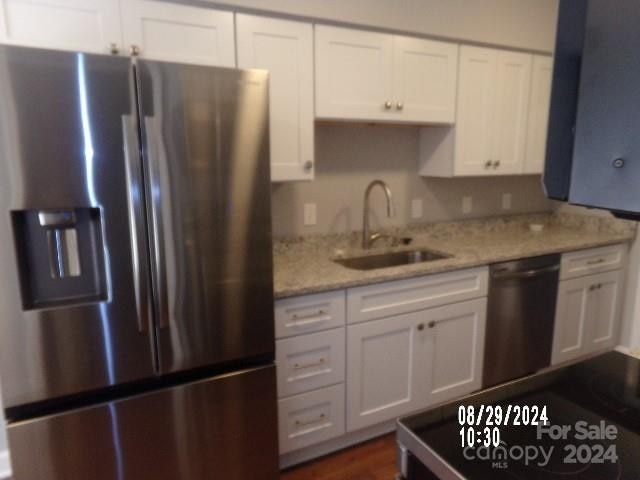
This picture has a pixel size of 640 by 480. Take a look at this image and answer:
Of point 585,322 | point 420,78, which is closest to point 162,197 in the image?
Answer: point 420,78

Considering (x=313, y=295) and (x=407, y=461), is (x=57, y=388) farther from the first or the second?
(x=407, y=461)

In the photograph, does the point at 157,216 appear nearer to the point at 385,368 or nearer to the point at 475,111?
the point at 385,368

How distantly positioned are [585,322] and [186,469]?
2510 millimetres

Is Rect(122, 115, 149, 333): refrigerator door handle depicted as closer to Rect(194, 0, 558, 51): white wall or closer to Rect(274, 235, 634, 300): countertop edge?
Rect(274, 235, 634, 300): countertop edge

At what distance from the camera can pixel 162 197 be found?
Answer: 1.36 metres

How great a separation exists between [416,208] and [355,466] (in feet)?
5.14

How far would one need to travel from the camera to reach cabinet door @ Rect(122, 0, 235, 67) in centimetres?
159

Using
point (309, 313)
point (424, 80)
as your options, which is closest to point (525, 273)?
point (424, 80)

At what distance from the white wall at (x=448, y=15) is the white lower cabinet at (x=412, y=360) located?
1.41 meters

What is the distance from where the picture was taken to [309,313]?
6.00 feet

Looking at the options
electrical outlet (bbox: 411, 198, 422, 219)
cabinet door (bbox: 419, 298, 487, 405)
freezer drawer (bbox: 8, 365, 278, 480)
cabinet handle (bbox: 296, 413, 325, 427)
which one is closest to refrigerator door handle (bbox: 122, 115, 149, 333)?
freezer drawer (bbox: 8, 365, 278, 480)

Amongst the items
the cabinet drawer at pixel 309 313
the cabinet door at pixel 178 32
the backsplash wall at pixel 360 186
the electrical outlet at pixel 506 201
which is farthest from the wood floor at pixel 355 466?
the electrical outlet at pixel 506 201

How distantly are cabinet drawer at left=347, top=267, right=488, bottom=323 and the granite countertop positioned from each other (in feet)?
0.15

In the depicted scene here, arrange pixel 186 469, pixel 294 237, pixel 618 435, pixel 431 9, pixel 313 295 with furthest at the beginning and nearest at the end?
pixel 294 237, pixel 431 9, pixel 313 295, pixel 186 469, pixel 618 435
